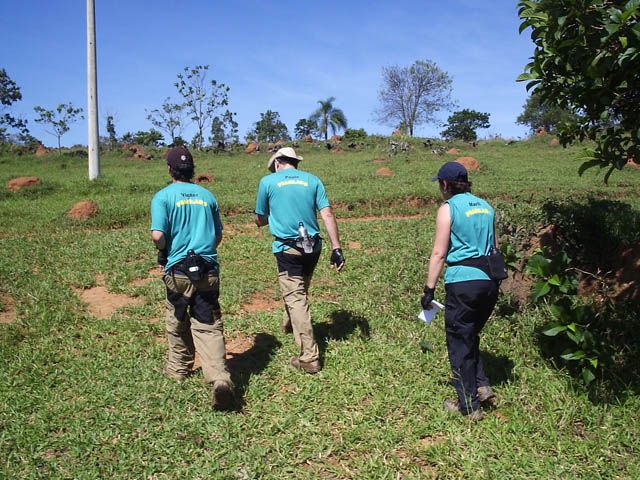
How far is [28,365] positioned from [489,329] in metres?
3.98

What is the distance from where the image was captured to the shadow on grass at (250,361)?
407 centimetres

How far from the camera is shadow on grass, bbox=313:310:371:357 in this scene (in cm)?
485

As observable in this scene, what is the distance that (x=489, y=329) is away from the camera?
475 cm

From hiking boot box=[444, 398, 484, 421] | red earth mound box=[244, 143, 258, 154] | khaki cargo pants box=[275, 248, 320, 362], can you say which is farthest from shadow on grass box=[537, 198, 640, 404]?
red earth mound box=[244, 143, 258, 154]

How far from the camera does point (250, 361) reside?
448cm

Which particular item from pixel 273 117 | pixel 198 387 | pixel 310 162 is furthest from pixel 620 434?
pixel 273 117

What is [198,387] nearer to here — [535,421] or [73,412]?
[73,412]

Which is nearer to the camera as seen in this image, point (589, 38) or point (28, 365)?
point (589, 38)

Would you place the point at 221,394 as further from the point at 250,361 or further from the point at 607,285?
the point at 607,285

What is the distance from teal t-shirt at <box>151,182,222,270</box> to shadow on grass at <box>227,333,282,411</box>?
1.01 m

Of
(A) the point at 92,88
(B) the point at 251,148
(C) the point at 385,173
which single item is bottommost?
(C) the point at 385,173

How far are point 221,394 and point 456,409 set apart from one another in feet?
5.27

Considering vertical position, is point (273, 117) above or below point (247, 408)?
above

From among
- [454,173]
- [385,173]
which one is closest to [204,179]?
[385,173]
